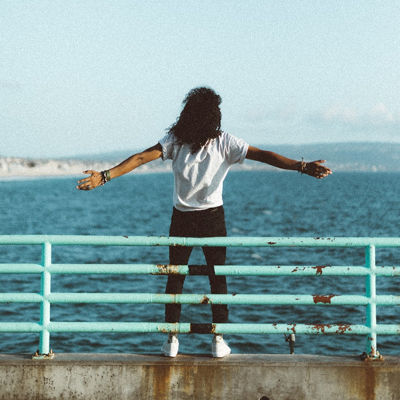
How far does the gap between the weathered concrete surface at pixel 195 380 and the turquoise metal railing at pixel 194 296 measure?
0.19 metres

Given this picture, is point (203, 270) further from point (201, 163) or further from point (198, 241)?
point (201, 163)

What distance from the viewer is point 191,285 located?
18391 mm

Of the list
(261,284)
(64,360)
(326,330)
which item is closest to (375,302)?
(326,330)

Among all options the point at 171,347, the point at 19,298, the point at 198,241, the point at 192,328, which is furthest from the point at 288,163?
the point at 19,298

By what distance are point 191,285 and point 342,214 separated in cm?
3300

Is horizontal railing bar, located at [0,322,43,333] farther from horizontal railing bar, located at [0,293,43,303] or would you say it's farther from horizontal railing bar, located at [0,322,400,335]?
horizontal railing bar, located at [0,293,43,303]

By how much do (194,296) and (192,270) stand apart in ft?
0.63

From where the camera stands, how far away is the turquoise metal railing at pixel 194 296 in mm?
4082

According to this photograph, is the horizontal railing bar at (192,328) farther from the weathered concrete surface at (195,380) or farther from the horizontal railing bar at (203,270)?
the horizontal railing bar at (203,270)

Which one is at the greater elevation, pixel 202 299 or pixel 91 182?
pixel 91 182

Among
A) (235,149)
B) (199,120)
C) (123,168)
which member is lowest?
(123,168)

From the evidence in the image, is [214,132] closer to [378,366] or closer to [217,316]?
[217,316]

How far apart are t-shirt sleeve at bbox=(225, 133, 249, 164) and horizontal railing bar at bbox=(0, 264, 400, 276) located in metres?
0.82

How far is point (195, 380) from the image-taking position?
4074 mm
